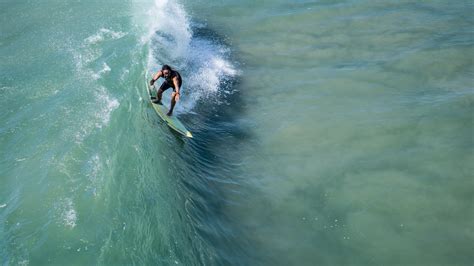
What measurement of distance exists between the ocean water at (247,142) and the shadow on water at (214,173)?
5cm

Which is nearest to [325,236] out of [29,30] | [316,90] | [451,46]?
[316,90]

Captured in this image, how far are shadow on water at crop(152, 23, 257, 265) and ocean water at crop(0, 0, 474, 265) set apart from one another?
5 cm

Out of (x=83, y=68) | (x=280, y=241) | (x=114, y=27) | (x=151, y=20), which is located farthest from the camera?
(x=151, y=20)

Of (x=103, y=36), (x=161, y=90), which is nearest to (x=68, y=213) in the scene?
(x=161, y=90)

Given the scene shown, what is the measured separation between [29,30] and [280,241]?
17269 millimetres

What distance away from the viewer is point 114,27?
64.8ft

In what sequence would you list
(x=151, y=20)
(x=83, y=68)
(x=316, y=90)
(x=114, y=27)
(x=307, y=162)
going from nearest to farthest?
(x=307, y=162), (x=316, y=90), (x=83, y=68), (x=114, y=27), (x=151, y=20)

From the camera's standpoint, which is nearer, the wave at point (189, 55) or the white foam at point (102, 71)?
the white foam at point (102, 71)

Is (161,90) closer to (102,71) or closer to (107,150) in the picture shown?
(107,150)

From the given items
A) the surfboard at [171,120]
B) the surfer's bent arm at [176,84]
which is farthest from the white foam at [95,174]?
the surfer's bent arm at [176,84]

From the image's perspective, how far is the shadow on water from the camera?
8.70 m

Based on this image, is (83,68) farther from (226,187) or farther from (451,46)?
(451,46)

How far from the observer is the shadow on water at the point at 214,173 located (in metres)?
8.70

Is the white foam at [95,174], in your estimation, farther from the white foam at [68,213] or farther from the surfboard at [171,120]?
the surfboard at [171,120]
